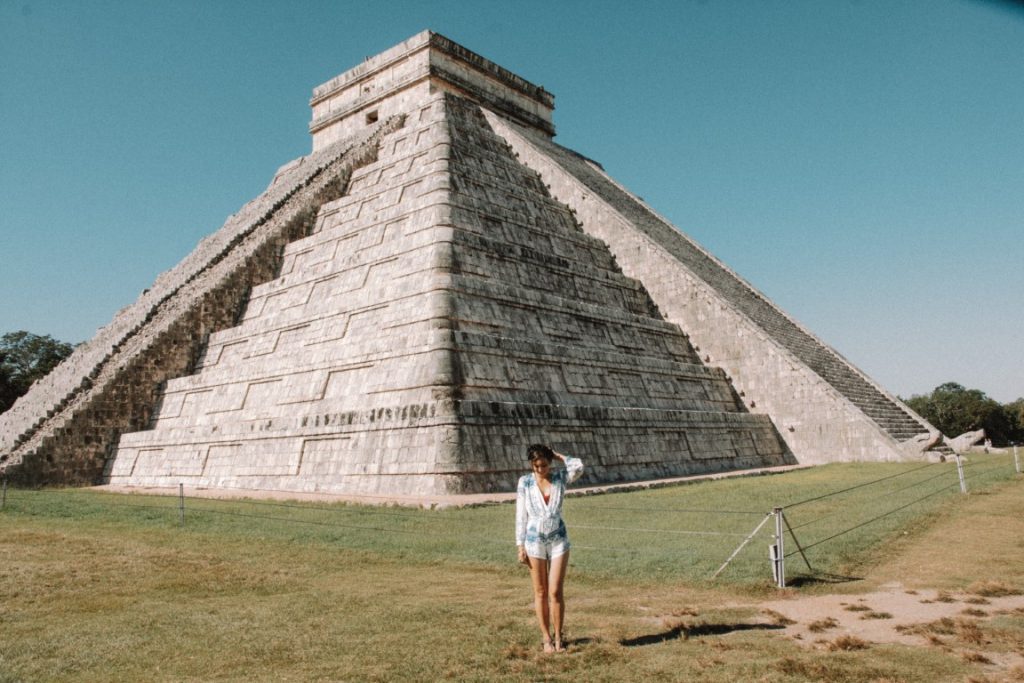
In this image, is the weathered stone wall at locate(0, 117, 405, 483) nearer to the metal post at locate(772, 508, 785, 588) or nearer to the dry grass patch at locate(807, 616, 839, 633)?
the metal post at locate(772, 508, 785, 588)

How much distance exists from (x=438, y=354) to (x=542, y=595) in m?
8.56

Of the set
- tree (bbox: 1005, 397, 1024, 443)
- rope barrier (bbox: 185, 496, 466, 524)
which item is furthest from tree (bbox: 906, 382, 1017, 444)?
rope barrier (bbox: 185, 496, 466, 524)

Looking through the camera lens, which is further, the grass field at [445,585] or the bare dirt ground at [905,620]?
the bare dirt ground at [905,620]

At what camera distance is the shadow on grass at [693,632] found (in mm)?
5090

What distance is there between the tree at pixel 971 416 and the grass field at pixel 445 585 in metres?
42.6

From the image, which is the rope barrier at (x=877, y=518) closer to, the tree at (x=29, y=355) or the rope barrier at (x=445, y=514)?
the rope barrier at (x=445, y=514)

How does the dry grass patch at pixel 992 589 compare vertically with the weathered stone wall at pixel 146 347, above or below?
below

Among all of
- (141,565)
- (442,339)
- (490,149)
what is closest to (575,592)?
(141,565)

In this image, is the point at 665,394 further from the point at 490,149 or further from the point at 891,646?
the point at 891,646

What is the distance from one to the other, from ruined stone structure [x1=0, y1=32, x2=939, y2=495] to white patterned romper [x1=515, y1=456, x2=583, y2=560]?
22.3 feet

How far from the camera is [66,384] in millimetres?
19250

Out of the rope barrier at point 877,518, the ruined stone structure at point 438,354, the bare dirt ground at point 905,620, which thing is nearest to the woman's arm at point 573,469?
the bare dirt ground at point 905,620

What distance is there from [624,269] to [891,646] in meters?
19.2

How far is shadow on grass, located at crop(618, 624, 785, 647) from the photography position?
16.7 ft
